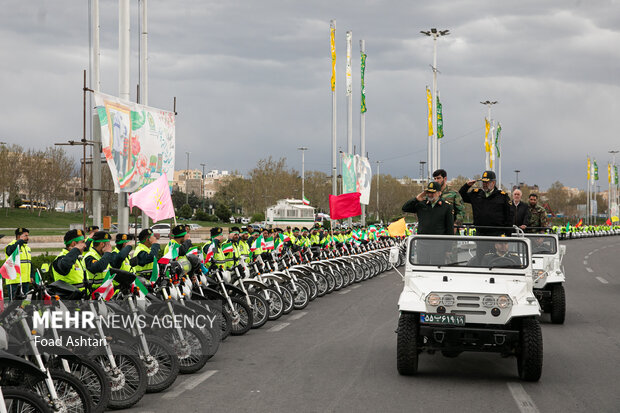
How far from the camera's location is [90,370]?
6223 millimetres

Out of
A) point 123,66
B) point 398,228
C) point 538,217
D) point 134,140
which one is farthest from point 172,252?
point 398,228

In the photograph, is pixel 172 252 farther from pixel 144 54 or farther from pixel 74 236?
pixel 144 54

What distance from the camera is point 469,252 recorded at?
8828 mm

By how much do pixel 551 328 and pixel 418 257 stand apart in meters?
4.75

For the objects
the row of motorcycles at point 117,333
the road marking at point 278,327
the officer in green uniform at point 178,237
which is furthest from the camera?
the road marking at point 278,327

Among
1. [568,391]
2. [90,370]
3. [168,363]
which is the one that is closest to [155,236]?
[168,363]

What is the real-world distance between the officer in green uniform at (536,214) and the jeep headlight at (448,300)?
6.77 meters

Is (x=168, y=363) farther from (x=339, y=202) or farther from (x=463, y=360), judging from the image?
(x=339, y=202)

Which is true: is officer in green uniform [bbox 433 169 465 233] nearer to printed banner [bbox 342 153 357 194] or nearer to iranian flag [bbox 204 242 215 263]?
iranian flag [bbox 204 242 215 263]

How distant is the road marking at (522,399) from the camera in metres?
6.79

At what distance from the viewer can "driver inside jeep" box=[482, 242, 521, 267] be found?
8.60 metres

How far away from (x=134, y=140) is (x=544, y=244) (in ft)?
33.6

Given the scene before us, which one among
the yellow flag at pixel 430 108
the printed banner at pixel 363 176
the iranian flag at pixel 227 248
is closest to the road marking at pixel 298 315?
the iranian flag at pixel 227 248

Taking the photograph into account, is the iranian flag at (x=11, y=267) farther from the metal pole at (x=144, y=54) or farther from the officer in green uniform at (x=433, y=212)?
the metal pole at (x=144, y=54)
